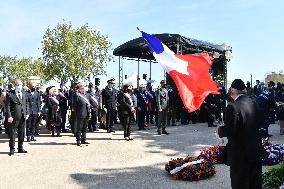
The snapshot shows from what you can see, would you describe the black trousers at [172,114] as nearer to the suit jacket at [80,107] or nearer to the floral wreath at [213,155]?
the suit jacket at [80,107]

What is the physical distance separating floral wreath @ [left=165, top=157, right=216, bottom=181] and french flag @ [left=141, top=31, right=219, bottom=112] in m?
2.07

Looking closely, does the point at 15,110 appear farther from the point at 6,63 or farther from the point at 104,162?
the point at 6,63

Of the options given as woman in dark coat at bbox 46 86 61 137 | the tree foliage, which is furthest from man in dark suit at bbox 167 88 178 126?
the tree foliage

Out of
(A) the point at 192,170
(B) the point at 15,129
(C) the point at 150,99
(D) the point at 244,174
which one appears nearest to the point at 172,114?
(C) the point at 150,99

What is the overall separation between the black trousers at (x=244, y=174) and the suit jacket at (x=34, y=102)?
33.6ft

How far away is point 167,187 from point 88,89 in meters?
9.21

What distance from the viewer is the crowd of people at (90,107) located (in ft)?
38.8

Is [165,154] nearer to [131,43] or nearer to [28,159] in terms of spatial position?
[28,159]

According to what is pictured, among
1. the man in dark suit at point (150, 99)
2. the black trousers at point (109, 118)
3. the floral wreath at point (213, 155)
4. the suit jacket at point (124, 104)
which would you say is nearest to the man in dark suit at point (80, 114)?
the suit jacket at point (124, 104)

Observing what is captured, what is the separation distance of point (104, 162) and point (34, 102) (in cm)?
527

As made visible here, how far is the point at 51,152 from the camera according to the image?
12141mm

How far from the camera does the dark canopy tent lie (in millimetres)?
19172

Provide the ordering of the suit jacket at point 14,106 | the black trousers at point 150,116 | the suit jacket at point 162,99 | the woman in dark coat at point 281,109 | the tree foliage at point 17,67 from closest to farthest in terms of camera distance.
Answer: the suit jacket at point 14,106 < the suit jacket at point 162,99 < the woman in dark coat at point 281,109 < the black trousers at point 150,116 < the tree foliage at point 17,67

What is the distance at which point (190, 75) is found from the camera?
7160mm
